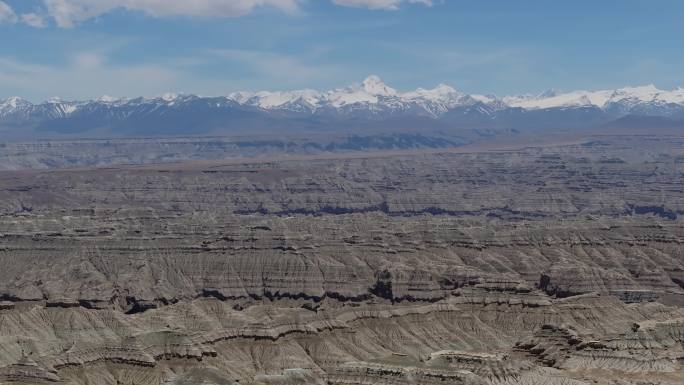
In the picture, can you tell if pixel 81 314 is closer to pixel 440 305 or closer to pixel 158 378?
pixel 158 378

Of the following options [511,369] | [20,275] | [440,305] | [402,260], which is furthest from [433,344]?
[20,275]

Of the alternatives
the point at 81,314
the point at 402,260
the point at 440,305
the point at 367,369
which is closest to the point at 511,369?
the point at 367,369

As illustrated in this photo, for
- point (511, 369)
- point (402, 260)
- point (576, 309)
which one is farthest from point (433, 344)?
point (402, 260)

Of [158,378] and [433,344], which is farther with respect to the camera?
[433,344]

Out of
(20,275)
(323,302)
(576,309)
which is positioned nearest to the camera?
(576,309)

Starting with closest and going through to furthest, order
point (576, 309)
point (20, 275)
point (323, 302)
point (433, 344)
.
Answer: point (433, 344) → point (576, 309) → point (323, 302) → point (20, 275)

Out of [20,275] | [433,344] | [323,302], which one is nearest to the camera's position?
[433,344]

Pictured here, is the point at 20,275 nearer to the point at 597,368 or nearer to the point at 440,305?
the point at 440,305

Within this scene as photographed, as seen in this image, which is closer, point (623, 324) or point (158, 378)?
point (158, 378)

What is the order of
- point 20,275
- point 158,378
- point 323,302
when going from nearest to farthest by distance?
point 158,378, point 323,302, point 20,275
